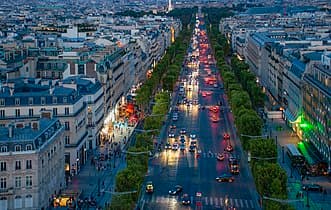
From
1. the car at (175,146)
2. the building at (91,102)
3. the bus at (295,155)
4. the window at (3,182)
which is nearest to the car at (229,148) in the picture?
the car at (175,146)

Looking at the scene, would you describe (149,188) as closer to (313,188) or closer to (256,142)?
(256,142)

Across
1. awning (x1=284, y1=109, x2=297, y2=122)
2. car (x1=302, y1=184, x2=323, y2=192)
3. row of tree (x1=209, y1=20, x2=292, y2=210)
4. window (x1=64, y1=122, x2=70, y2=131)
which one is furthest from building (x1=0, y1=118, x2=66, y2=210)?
awning (x1=284, y1=109, x2=297, y2=122)

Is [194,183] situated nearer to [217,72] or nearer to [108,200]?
[108,200]

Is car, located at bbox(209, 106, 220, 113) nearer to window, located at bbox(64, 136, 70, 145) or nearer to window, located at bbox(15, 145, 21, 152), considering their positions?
window, located at bbox(64, 136, 70, 145)

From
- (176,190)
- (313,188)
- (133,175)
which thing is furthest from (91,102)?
(313,188)

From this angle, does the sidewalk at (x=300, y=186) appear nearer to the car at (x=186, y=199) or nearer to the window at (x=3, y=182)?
the car at (x=186, y=199)

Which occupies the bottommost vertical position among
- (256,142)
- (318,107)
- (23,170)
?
(256,142)

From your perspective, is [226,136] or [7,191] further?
[226,136]
